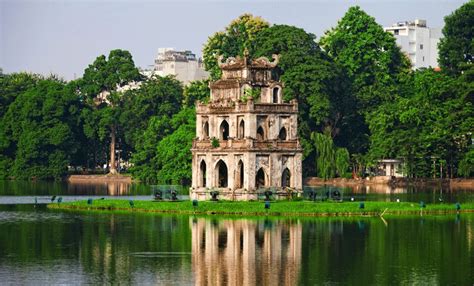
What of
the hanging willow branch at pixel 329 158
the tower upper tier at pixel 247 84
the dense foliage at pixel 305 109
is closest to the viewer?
the tower upper tier at pixel 247 84

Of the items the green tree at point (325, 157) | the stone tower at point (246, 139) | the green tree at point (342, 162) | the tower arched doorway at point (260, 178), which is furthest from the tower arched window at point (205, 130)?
the green tree at point (342, 162)

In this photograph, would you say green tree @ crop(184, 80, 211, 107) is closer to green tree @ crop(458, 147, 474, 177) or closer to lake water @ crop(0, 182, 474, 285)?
green tree @ crop(458, 147, 474, 177)

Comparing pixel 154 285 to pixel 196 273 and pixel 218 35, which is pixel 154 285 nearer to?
pixel 196 273

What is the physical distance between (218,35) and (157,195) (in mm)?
72643

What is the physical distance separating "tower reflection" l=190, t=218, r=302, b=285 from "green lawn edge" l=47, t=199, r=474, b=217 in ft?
14.3

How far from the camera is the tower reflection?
6600 centimetres

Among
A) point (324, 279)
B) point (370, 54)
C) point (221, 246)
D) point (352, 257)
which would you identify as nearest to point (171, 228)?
point (221, 246)

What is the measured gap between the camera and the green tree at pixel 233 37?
589 feet

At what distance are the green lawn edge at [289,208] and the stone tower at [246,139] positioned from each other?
4129mm

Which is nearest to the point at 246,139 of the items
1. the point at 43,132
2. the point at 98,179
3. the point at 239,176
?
the point at 239,176

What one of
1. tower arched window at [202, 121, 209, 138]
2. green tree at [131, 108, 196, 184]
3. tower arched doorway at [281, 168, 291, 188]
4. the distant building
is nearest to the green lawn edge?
tower arched doorway at [281, 168, 291, 188]

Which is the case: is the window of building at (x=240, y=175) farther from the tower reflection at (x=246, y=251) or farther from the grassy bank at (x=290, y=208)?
the tower reflection at (x=246, y=251)

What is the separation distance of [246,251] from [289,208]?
22694 mm

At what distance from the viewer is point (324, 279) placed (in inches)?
2574
